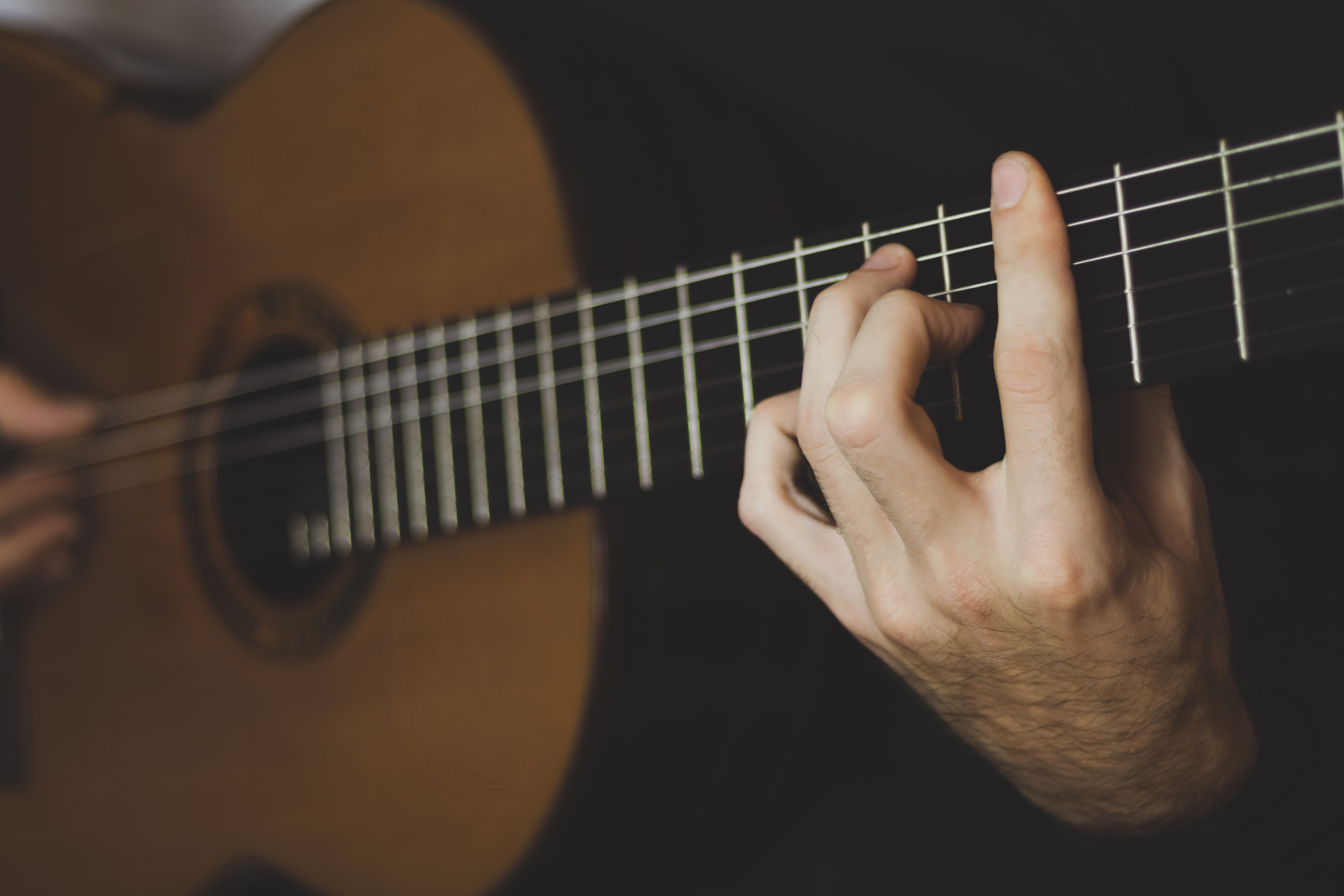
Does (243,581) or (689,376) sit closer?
(689,376)

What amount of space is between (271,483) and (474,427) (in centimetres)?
29

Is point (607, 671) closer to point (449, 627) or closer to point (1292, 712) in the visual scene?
point (449, 627)

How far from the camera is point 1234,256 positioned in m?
0.47

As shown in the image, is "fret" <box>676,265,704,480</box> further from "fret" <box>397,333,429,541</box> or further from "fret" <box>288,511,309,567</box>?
"fret" <box>288,511,309,567</box>

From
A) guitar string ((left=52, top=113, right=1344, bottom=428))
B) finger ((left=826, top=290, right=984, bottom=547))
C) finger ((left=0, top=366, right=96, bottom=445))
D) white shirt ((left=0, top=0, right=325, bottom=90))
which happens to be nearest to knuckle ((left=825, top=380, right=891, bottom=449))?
finger ((left=826, top=290, right=984, bottom=547))

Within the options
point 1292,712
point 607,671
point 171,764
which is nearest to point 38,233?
point 171,764

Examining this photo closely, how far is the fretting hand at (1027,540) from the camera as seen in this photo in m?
0.49

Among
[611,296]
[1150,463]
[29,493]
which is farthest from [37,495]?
[1150,463]

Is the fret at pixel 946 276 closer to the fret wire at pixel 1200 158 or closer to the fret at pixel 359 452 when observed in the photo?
the fret wire at pixel 1200 158

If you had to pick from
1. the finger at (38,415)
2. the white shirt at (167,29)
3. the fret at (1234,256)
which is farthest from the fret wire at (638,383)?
the white shirt at (167,29)

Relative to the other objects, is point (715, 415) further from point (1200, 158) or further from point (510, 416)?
point (1200, 158)

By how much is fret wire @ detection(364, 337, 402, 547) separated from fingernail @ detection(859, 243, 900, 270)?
44cm

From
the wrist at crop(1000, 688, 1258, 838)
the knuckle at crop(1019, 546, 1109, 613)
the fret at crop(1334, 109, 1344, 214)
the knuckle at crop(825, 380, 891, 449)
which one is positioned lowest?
the wrist at crop(1000, 688, 1258, 838)

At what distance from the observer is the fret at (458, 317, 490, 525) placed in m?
0.77
